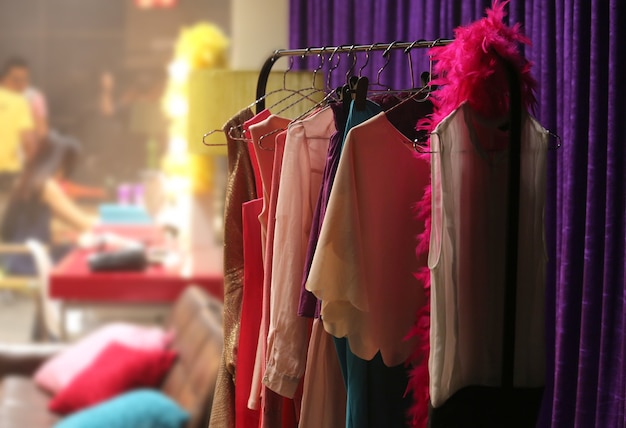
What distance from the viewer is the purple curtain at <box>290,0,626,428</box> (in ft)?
5.25

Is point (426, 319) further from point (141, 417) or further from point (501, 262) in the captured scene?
point (141, 417)

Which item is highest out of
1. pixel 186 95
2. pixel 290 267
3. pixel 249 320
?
pixel 186 95

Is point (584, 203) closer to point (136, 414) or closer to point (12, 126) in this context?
point (136, 414)

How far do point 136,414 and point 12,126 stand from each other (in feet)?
14.8

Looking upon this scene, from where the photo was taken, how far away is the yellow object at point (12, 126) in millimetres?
6480

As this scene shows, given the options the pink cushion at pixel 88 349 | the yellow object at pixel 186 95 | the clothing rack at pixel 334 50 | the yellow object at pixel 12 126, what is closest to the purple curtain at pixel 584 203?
Result: the clothing rack at pixel 334 50

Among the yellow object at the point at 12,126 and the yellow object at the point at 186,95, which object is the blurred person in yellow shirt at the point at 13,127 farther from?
the yellow object at the point at 186,95

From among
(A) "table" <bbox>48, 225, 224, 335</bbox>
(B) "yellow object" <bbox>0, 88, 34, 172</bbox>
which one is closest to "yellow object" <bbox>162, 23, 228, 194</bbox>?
(A) "table" <bbox>48, 225, 224, 335</bbox>

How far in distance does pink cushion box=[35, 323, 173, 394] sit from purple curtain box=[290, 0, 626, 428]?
1.88 m

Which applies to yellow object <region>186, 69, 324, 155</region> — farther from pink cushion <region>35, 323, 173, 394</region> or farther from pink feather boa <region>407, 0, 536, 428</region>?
pink cushion <region>35, 323, 173, 394</region>

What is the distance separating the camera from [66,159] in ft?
21.5

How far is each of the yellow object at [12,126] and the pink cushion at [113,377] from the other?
368 cm

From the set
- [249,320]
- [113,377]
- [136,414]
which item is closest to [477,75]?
[249,320]

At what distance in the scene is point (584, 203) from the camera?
170 centimetres
